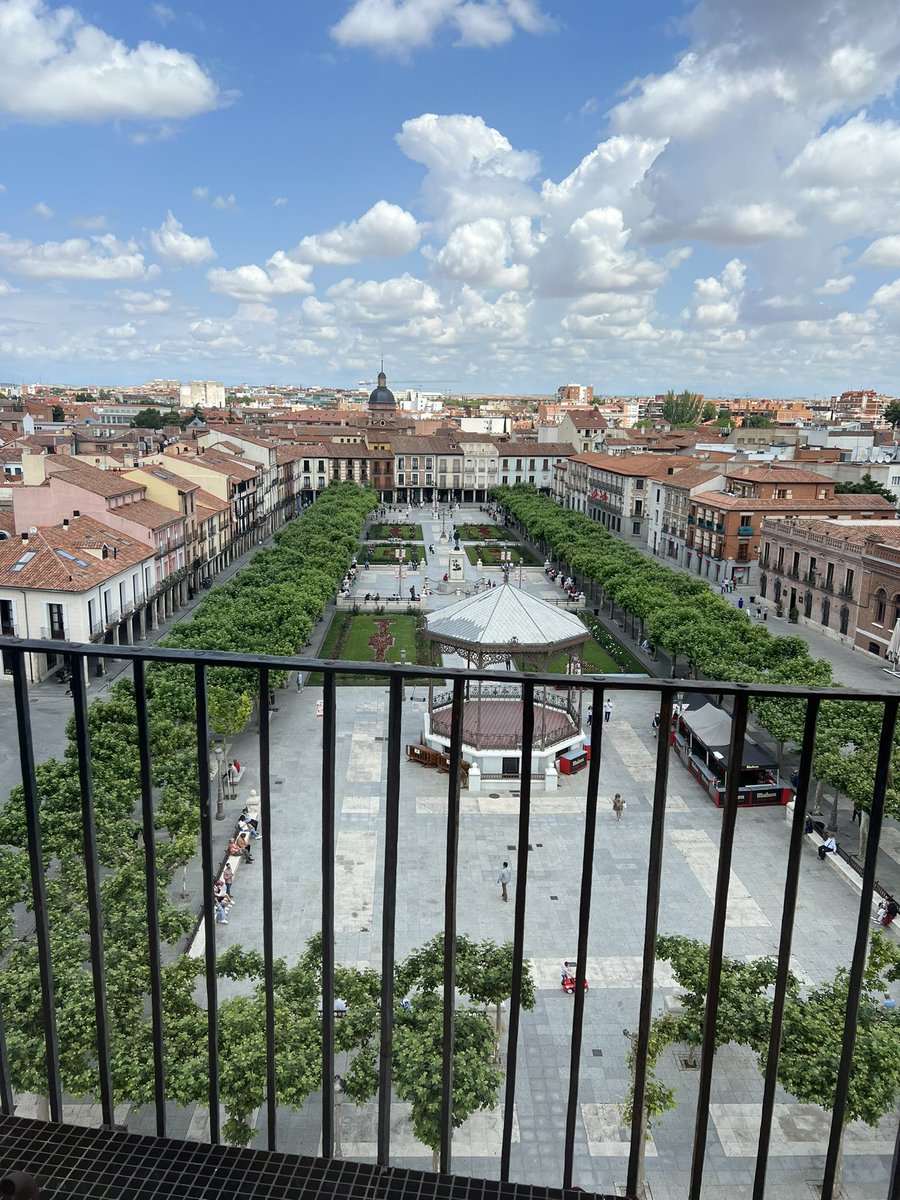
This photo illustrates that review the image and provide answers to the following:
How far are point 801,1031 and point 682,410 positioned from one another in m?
150

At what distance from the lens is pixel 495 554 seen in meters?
67.1

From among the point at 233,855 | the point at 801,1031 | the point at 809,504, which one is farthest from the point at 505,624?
the point at 809,504

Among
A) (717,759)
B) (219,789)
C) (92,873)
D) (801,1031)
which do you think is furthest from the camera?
(717,759)

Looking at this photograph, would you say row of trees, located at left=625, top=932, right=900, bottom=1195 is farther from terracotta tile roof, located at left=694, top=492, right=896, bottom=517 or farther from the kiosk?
terracotta tile roof, located at left=694, top=492, right=896, bottom=517

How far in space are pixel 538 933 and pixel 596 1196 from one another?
14.0 meters

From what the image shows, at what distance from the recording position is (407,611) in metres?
47.5

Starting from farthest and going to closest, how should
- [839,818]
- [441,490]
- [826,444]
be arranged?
1. [441,490]
2. [826,444]
3. [839,818]

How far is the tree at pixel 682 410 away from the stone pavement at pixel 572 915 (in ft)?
428

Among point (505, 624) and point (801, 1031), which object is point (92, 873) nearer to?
point (801, 1031)

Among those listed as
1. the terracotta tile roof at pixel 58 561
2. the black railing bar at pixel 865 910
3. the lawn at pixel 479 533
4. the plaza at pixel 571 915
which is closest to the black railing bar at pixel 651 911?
the black railing bar at pixel 865 910

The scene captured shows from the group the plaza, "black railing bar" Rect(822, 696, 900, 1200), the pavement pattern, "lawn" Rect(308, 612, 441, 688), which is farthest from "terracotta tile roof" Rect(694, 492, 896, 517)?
"black railing bar" Rect(822, 696, 900, 1200)

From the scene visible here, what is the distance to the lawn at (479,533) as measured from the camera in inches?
3029

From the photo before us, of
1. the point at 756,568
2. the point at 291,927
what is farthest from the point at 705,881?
the point at 756,568

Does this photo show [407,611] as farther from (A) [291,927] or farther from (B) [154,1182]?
(B) [154,1182]
